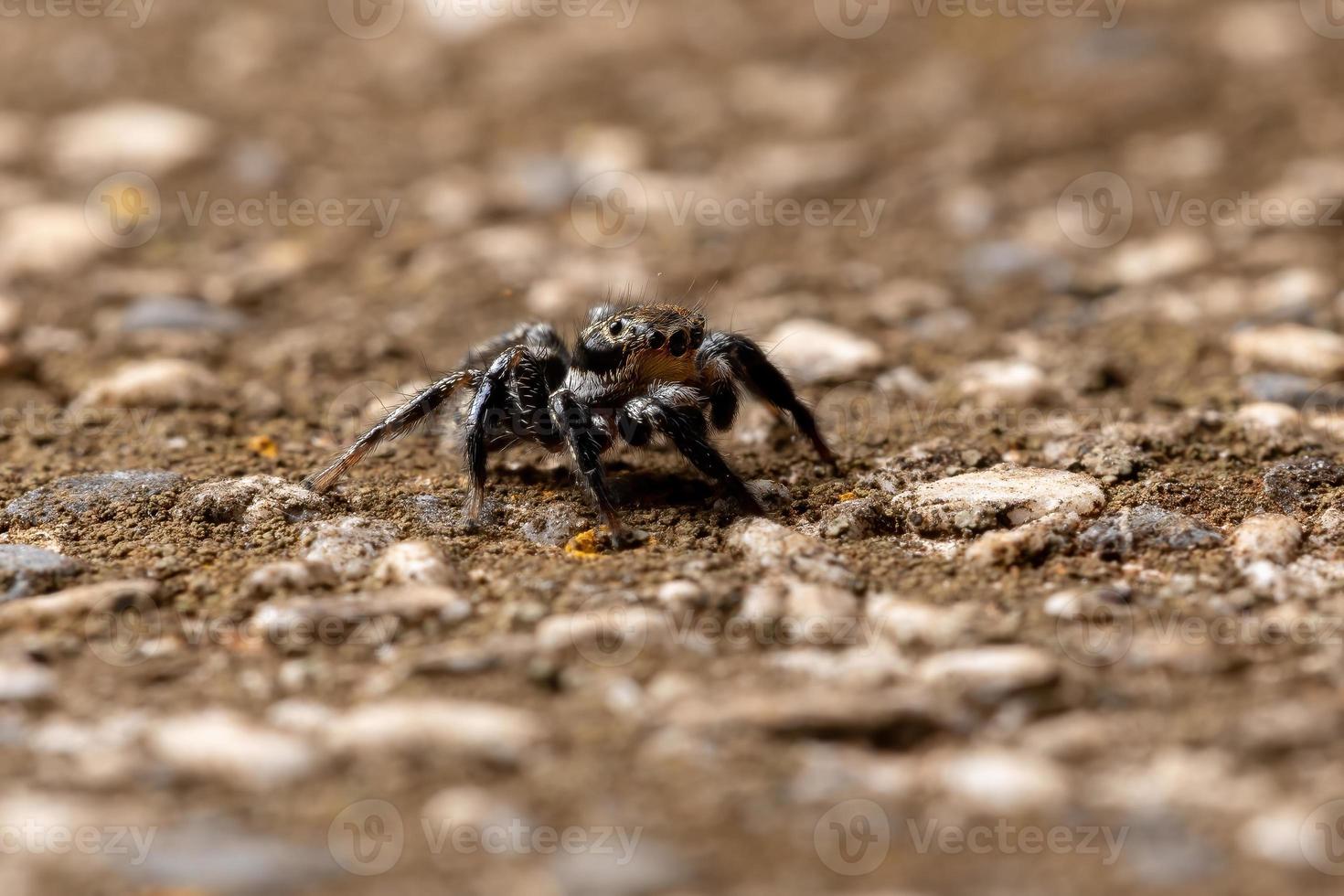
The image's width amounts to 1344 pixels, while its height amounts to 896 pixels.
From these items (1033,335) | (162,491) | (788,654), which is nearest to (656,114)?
(1033,335)

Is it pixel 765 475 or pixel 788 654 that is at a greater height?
pixel 765 475

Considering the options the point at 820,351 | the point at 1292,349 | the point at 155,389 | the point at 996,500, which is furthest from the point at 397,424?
the point at 1292,349

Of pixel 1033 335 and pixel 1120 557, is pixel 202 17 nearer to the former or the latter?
pixel 1033 335

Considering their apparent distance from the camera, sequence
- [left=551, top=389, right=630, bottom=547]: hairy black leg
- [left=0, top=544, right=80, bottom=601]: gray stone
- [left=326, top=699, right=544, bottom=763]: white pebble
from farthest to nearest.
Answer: [left=551, top=389, right=630, bottom=547]: hairy black leg
[left=0, top=544, right=80, bottom=601]: gray stone
[left=326, top=699, right=544, bottom=763]: white pebble

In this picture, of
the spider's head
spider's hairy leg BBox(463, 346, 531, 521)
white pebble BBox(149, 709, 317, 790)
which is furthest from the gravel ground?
the spider's head

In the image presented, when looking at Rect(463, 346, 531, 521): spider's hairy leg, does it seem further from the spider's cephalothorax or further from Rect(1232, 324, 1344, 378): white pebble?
Rect(1232, 324, 1344, 378): white pebble

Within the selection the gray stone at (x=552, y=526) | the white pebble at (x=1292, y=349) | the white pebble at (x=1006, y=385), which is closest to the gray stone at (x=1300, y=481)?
the white pebble at (x=1292, y=349)
